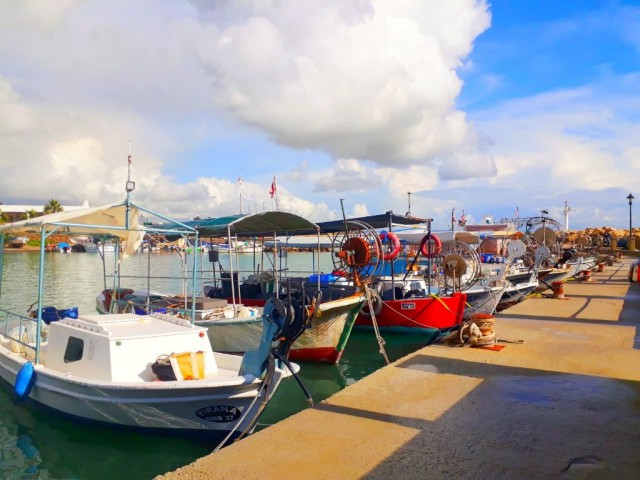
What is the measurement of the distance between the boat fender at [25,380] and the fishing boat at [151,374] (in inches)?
0.6

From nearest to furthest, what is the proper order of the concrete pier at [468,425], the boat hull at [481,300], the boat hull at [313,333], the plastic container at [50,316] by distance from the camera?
the concrete pier at [468,425]
the boat hull at [313,333]
the plastic container at [50,316]
the boat hull at [481,300]

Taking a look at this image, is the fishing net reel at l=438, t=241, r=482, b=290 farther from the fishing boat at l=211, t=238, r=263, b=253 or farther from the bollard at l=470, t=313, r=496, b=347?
the bollard at l=470, t=313, r=496, b=347

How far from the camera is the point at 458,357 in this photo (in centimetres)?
936

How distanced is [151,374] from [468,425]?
505cm

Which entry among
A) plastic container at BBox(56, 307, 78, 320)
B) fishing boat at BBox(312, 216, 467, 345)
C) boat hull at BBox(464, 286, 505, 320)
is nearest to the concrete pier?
fishing boat at BBox(312, 216, 467, 345)

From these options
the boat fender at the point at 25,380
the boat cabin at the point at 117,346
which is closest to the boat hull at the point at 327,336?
the boat cabin at the point at 117,346


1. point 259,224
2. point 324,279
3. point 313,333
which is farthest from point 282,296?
point 324,279

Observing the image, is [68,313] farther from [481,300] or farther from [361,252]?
[481,300]

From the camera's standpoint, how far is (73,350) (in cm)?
878

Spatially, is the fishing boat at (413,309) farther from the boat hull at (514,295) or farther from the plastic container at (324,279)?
the boat hull at (514,295)

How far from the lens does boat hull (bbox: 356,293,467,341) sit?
643 inches

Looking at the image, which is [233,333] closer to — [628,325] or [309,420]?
[309,420]

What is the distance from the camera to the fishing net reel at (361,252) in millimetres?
13828

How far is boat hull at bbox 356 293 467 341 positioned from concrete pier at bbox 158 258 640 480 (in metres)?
6.41
